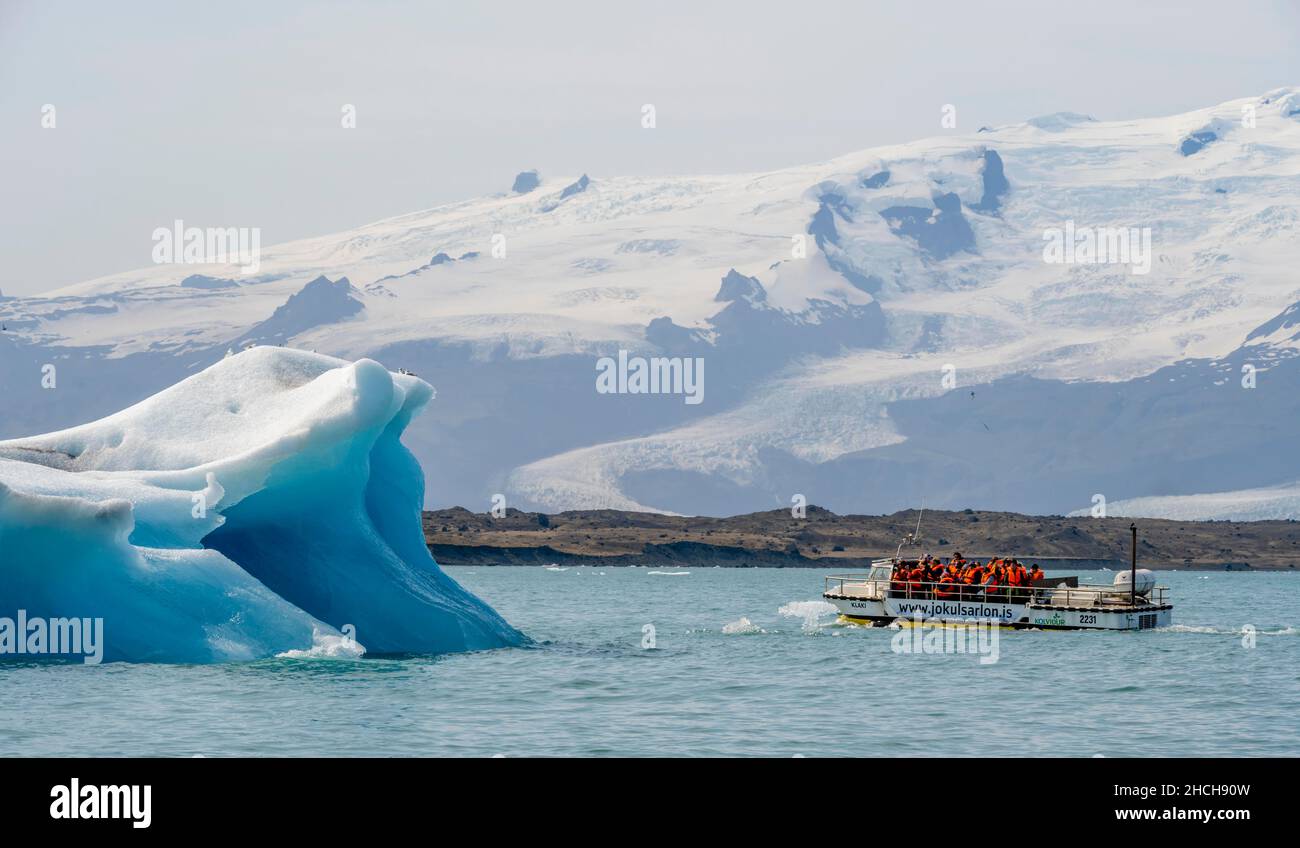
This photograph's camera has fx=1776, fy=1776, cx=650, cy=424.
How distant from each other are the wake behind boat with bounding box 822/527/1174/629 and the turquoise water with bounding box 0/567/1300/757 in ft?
26.4

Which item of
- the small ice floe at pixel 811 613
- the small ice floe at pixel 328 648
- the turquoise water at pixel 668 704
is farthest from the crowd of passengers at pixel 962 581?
the small ice floe at pixel 328 648

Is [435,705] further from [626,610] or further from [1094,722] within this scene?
[626,610]

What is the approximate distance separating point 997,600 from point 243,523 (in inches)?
1198

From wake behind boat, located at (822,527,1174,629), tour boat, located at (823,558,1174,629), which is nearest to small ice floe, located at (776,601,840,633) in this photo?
wake behind boat, located at (822,527,1174,629)

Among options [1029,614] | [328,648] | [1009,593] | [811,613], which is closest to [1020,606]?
[1029,614]

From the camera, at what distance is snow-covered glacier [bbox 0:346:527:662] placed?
3469cm

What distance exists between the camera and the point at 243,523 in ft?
130

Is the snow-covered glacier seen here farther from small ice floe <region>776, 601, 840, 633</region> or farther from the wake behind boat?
small ice floe <region>776, 601, 840, 633</region>

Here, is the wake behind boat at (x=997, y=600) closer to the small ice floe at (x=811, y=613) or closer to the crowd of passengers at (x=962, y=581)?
the crowd of passengers at (x=962, y=581)

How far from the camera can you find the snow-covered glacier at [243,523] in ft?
114

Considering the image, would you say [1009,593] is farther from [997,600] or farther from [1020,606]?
[1020,606]

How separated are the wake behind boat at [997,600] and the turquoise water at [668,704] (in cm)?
804

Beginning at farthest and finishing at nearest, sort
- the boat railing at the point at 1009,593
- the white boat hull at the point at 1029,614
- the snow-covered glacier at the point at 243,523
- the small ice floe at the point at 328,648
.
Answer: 1. the boat railing at the point at 1009,593
2. the white boat hull at the point at 1029,614
3. the small ice floe at the point at 328,648
4. the snow-covered glacier at the point at 243,523
